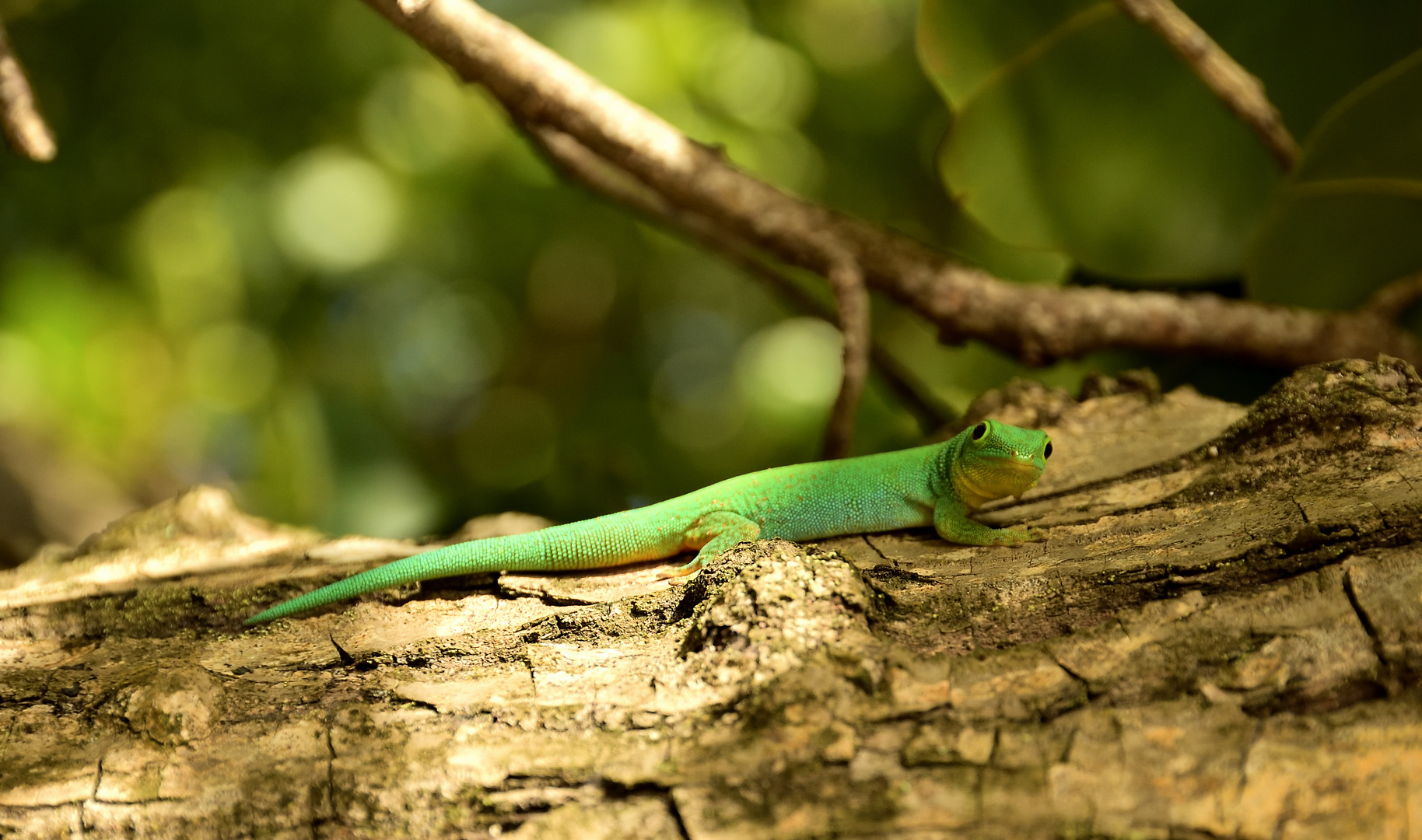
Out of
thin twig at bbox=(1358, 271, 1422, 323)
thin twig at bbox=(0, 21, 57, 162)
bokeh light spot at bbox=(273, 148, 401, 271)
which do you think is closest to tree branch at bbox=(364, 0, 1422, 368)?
thin twig at bbox=(1358, 271, 1422, 323)

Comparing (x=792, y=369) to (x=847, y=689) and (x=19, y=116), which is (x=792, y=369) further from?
(x=19, y=116)

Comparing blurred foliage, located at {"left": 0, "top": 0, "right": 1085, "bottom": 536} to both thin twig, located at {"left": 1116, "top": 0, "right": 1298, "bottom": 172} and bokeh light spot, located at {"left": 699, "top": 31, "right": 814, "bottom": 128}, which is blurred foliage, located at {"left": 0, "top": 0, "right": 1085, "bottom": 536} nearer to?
bokeh light spot, located at {"left": 699, "top": 31, "right": 814, "bottom": 128}

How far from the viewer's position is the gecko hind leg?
2.88 metres

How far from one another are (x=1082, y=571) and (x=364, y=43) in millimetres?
4167

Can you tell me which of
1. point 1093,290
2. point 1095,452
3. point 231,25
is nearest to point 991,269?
point 1093,290

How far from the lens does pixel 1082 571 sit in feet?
7.14

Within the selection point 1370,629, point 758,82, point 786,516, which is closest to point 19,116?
point 786,516

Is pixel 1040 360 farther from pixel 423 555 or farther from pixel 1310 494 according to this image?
pixel 423 555

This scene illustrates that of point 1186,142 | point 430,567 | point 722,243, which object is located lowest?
point 430,567

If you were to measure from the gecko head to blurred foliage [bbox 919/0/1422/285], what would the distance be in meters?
1.45

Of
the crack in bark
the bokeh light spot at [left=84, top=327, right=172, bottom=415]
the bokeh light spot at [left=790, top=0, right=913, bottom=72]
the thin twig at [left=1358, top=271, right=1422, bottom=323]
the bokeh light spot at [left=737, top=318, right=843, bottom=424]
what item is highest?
the thin twig at [left=1358, top=271, right=1422, bottom=323]

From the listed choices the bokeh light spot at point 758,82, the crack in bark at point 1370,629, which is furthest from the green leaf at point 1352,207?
the crack in bark at point 1370,629

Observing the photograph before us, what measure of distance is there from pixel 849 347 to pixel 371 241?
2461 mm

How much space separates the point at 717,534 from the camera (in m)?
→ 2.96
